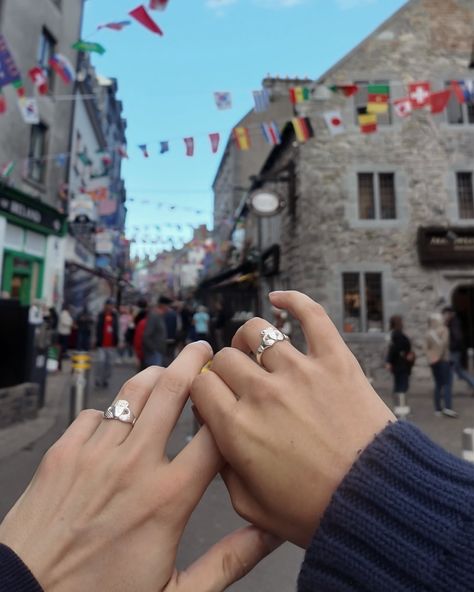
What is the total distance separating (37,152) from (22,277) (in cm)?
444

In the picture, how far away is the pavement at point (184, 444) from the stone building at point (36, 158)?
5.13m

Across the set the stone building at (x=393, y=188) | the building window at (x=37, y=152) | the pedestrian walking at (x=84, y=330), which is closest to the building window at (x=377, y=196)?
the stone building at (x=393, y=188)

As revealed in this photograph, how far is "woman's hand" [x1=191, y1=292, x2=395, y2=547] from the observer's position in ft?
2.32

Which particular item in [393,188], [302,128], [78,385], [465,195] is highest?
[302,128]

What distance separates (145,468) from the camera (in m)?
0.73

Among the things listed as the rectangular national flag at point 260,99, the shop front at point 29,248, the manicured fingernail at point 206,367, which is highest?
the rectangular national flag at point 260,99

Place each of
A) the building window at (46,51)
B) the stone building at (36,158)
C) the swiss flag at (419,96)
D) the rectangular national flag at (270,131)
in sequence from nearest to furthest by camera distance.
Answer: the swiss flag at (419,96) → the rectangular national flag at (270,131) → the stone building at (36,158) → the building window at (46,51)

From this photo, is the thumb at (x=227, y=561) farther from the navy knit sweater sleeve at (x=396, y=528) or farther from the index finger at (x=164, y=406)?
the index finger at (x=164, y=406)

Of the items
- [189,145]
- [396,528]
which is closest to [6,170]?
[189,145]

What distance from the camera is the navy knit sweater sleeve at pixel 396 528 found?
1.96ft

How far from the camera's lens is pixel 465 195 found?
12.0 meters

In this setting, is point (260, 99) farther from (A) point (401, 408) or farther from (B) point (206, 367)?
(B) point (206, 367)

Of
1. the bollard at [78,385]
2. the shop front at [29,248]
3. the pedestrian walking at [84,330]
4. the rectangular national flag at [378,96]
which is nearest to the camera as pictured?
the bollard at [78,385]

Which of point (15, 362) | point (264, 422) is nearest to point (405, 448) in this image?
point (264, 422)
